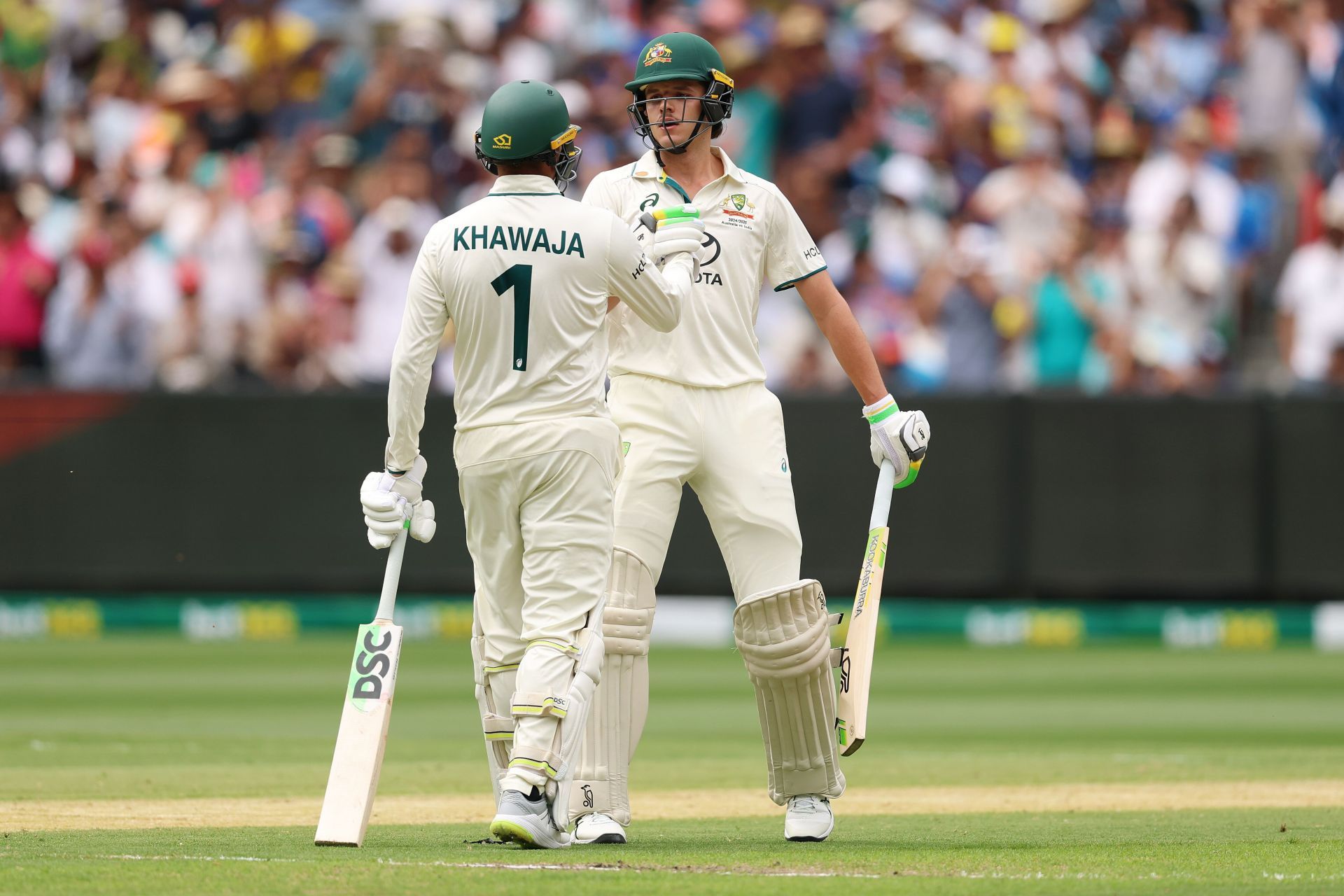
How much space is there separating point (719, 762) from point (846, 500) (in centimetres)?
511

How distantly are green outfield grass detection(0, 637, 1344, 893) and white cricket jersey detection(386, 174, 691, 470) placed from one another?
3.93ft

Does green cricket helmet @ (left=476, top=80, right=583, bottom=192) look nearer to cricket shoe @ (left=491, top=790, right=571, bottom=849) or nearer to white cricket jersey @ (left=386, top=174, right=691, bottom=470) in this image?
Result: white cricket jersey @ (left=386, top=174, right=691, bottom=470)

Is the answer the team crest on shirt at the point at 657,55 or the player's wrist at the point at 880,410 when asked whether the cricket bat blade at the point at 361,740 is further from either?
the team crest on shirt at the point at 657,55

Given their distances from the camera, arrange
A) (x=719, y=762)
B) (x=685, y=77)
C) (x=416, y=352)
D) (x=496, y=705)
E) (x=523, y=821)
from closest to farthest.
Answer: (x=523, y=821), (x=416, y=352), (x=496, y=705), (x=685, y=77), (x=719, y=762)

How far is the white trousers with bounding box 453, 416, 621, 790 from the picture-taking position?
580cm

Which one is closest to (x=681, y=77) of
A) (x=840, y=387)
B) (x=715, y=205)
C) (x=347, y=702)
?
(x=715, y=205)

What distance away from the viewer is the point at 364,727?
592 cm

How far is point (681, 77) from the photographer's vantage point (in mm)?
6426

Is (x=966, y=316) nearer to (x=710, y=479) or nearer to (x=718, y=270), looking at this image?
(x=718, y=270)

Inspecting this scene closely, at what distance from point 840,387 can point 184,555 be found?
14.2ft

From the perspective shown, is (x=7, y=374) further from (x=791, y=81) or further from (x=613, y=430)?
(x=613, y=430)

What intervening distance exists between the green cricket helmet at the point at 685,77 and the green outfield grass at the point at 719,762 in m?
2.07

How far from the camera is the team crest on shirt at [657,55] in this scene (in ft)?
21.2

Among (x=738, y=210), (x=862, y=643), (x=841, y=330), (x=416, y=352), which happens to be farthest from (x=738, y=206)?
(x=862, y=643)
